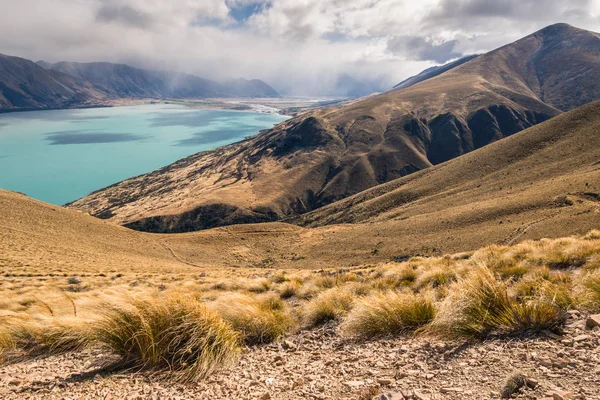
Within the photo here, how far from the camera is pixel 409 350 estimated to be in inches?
163

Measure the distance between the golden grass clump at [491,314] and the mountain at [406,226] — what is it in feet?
82.2

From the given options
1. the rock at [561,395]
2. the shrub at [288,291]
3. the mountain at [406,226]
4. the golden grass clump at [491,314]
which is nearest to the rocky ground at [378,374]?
the rock at [561,395]

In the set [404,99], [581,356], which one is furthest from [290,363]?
[404,99]

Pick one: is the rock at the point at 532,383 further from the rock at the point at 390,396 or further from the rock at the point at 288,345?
the rock at the point at 288,345

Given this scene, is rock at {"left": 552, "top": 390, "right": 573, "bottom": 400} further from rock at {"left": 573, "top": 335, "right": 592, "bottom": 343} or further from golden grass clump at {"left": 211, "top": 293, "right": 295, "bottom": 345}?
golden grass clump at {"left": 211, "top": 293, "right": 295, "bottom": 345}

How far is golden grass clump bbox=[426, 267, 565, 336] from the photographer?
399cm

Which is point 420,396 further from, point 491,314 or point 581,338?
point 581,338

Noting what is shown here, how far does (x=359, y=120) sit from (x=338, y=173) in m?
42.9

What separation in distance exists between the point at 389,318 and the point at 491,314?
1353 millimetres

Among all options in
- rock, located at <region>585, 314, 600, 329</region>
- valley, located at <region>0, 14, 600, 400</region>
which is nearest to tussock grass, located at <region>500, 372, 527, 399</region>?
valley, located at <region>0, 14, 600, 400</region>

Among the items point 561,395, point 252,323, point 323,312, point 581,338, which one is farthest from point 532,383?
→ point 252,323

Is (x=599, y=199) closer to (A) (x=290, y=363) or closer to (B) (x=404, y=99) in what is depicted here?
(A) (x=290, y=363)

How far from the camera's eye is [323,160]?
420ft

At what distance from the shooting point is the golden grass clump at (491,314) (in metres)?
3.99
